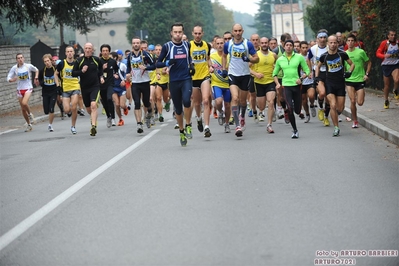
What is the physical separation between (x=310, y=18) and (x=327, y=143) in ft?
100

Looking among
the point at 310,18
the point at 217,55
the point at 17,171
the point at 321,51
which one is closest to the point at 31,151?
the point at 17,171

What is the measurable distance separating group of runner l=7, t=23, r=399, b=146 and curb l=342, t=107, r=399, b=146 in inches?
14.0

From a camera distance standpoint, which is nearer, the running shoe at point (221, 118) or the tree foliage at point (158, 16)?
the running shoe at point (221, 118)

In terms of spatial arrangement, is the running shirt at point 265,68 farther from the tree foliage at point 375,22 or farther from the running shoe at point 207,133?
the tree foliage at point 375,22

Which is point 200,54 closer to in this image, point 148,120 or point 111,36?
point 148,120

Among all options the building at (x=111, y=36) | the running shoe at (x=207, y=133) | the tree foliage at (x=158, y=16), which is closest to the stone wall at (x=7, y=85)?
the running shoe at (x=207, y=133)

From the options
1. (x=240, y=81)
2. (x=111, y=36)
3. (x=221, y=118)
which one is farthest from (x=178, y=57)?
(x=111, y=36)

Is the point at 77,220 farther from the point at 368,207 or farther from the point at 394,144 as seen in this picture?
the point at 394,144

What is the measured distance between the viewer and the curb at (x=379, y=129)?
1494 cm

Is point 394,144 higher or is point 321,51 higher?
point 321,51

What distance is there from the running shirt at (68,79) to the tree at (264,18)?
12948cm

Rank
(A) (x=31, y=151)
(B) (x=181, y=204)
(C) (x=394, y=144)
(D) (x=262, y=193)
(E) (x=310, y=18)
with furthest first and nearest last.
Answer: (E) (x=310, y=18)
(A) (x=31, y=151)
(C) (x=394, y=144)
(D) (x=262, y=193)
(B) (x=181, y=204)

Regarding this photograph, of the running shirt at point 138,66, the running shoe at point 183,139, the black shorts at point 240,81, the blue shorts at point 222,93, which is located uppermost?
the running shirt at point 138,66

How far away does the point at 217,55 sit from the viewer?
707 inches
